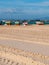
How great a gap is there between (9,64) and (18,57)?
3.01 ft

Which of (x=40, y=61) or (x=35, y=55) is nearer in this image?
(x=40, y=61)

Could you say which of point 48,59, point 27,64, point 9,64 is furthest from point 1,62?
point 48,59

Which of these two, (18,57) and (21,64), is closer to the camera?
(21,64)

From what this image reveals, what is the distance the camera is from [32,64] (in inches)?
255

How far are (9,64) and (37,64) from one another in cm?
86

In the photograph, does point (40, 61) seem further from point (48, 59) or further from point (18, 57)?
point (18, 57)

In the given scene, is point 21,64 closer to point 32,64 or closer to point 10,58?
point 32,64

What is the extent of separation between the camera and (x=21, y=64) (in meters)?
6.58

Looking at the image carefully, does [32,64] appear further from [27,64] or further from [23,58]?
[23,58]

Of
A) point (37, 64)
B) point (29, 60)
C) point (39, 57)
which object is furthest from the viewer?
point (39, 57)

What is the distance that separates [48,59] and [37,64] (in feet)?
2.49

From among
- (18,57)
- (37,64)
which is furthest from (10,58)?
(37,64)

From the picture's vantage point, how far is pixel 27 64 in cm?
652

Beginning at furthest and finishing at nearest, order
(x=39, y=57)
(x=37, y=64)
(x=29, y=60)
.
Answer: (x=39, y=57) < (x=29, y=60) < (x=37, y=64)
